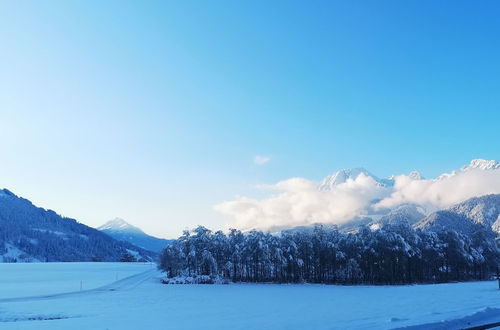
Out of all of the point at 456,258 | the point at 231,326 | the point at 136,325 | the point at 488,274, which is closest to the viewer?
the point at 231,326

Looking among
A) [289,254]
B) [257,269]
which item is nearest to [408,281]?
[289,254]

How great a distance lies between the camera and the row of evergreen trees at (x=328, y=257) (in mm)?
92375

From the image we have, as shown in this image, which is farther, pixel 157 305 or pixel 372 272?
pixel 372 272

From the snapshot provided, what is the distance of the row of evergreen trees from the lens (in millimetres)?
92375

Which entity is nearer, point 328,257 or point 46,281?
point 46,281

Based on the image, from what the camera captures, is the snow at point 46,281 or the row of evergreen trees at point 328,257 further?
the row of evergreen trees at point 328,257

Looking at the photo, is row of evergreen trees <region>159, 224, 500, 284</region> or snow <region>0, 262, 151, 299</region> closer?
snow <region>0, 262, 151, 299</region>

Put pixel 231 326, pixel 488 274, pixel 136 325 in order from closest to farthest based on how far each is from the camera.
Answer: pixel 231 326 → pixel 136 325 → pixel 488 274

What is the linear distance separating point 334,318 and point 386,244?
72.3 metres

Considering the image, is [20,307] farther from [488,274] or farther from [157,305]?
[488,274]

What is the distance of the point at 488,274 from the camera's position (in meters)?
109

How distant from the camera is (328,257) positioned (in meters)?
96.0

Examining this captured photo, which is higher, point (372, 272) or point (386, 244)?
point (386, 244)

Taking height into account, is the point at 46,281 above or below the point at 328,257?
below
